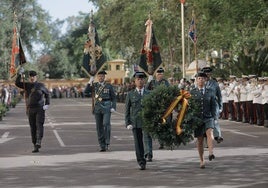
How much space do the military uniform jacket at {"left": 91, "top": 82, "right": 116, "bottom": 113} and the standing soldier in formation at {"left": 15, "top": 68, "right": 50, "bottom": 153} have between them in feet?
4.18

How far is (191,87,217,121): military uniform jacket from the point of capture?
13.7 metres

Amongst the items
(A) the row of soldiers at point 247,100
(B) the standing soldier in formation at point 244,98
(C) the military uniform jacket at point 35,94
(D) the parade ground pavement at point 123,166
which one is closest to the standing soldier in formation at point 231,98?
(A) the row of soldiers at point 247,100

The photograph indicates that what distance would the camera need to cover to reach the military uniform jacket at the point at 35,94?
18031mm

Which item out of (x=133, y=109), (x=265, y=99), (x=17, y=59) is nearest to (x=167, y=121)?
(x=133, y=109)

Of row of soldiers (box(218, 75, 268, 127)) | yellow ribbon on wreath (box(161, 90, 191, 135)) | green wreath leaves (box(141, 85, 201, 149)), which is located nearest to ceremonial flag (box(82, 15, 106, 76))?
row of soldiers (box(218, 75, 268, 127))

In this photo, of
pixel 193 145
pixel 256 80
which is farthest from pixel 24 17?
pixel 193 145

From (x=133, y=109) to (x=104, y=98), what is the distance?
3686 millimetres

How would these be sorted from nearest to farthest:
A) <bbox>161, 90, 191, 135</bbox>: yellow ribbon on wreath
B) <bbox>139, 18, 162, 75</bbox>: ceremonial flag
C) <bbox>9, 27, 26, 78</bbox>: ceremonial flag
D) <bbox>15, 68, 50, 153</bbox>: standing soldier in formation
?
<bbox>161, 90, 191, 135</bbox>: yellow ribbon on wreath < <bbox>15, 68, 50, 153</bbox>: standing soldier in formation < <bbox>9, 27, 26, 78</bbox>: ceremonial flag < <bbox>139, 18, 162, 75</bbox>: ceremonial flag

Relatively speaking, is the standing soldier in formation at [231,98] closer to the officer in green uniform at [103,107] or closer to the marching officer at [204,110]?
the officer in green uniform at [103,107]

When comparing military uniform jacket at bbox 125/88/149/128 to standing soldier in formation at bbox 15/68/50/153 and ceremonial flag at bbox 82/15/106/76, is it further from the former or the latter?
ceremonial flag at bbox 82/15/106/76

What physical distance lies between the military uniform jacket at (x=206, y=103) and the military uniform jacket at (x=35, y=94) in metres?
5.41

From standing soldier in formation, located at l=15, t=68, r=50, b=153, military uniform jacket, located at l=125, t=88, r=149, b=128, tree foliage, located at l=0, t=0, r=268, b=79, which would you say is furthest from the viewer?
tree foliage, located at l=0, t=0, r=268, b=79

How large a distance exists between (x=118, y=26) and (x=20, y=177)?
166 ft

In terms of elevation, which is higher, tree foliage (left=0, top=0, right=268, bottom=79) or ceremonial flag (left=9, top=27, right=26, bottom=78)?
tree foliage (left=0, top=0, right=268, bottom=79)
